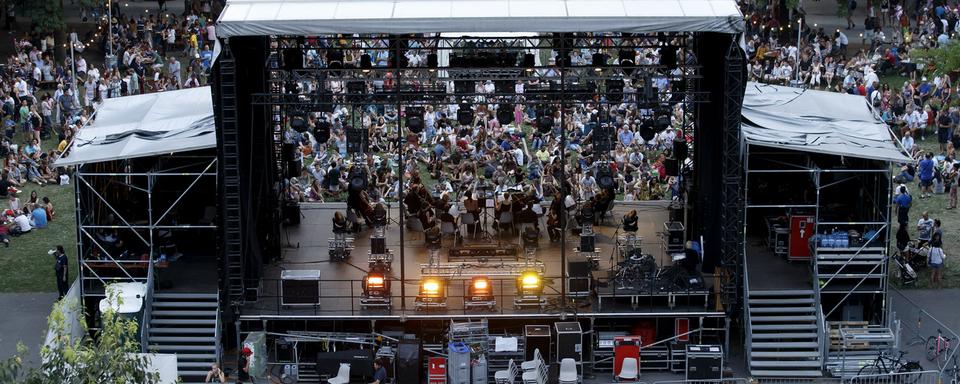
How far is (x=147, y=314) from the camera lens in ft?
117

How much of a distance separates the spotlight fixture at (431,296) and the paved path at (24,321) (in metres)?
7.42

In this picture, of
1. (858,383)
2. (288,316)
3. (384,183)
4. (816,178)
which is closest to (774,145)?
(816,178)

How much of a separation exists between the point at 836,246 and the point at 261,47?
1256cm

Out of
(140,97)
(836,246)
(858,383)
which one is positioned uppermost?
(140,97)

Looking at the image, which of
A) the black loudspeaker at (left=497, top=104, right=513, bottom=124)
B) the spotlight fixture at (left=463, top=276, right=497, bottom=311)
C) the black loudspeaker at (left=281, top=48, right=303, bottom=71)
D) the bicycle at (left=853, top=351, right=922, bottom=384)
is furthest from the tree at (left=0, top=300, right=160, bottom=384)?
the black loudspeaker at (left=497, top=104, right=513, bottom=124)

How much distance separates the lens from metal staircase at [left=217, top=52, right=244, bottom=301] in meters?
35.1

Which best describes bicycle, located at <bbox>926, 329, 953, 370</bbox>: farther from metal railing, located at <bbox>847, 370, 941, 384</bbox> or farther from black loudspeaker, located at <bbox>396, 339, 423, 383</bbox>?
black loudspeaker, located at <bbox>396, 339, 423, 383</bbox>

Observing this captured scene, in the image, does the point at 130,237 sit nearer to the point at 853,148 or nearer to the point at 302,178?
the point at 302,178

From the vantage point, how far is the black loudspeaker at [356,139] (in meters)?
40.7

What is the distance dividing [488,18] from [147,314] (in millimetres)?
8862

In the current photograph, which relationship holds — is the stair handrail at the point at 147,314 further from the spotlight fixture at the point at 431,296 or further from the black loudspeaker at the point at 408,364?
the spotlight fixture at the point at 431,296

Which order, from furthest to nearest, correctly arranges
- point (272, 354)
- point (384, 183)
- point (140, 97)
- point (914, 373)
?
1. point (384, 183)
2. point (140, 97)
3. point (272, 354)
4. point (914, 373)

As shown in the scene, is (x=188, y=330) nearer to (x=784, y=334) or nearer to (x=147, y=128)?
(x=147, y=128)

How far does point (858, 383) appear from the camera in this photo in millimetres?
34750
